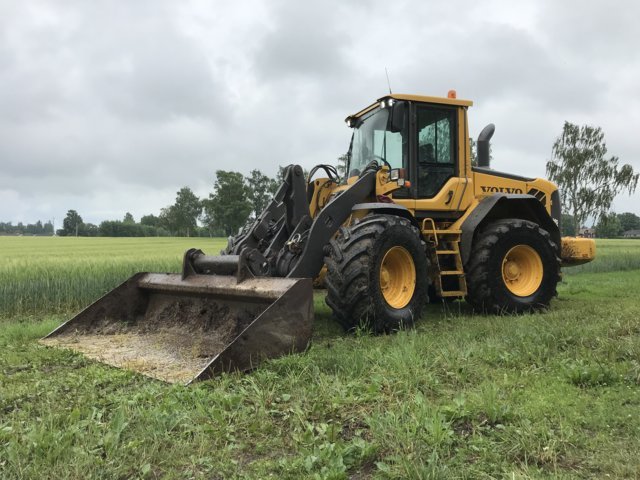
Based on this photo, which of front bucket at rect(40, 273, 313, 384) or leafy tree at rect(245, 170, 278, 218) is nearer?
front bucket at rect(40, 273, 313, 384)

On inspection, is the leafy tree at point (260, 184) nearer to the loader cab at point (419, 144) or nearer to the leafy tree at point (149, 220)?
the leafy tree at point (149, 220)

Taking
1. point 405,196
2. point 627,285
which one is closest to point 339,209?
point 405,196

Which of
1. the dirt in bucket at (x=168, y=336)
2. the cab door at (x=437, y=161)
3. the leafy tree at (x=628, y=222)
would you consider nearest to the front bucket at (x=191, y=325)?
the dirt in bucket at (x=168, y=336)

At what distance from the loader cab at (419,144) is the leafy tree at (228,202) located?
171 ft

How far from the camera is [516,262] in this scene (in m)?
7.75

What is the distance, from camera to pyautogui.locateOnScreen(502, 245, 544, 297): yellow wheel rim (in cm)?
760

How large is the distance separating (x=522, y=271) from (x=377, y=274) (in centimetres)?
318

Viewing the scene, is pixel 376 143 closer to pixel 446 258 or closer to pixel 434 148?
pixel 434 148

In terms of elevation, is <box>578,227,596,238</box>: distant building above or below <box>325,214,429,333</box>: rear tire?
above

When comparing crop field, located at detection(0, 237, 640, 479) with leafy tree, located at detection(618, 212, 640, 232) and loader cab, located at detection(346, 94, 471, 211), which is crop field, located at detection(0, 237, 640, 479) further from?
leafy tree, located at detection(618, 212, 640, 232)

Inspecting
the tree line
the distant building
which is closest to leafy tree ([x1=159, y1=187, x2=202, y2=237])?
the tree line

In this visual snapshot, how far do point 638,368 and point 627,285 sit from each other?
8922 mm

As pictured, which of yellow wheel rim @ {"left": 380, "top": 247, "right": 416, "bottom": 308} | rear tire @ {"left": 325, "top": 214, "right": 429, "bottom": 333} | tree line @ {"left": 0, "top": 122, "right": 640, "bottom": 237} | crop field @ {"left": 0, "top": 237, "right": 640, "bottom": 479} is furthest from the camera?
tree line @ {"left": 0, "top": 122, "right": 640, "bottom": 237}

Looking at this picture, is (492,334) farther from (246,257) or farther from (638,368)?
(246,257)
